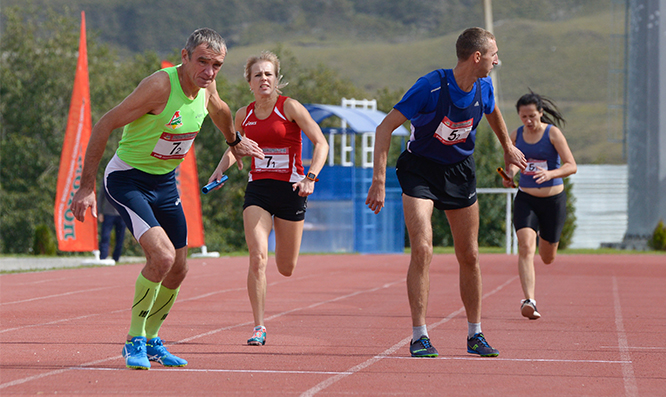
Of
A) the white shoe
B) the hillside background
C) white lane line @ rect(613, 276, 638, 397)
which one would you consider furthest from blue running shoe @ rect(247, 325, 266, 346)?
the hillside background

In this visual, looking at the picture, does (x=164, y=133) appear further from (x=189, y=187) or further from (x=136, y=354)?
(x=189, y=187)

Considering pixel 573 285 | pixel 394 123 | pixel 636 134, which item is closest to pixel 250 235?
pixel 394 123

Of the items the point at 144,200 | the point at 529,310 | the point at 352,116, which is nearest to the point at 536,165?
the point at 529,310

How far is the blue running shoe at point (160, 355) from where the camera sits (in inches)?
237

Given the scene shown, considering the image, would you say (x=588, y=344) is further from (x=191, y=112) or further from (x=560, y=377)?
(x=191, y=112)

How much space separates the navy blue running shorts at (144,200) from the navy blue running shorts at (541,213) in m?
4.57

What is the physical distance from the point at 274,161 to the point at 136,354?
2.26m

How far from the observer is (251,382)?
545 cm

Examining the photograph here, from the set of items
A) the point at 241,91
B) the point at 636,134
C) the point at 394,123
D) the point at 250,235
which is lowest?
the point at 250,235

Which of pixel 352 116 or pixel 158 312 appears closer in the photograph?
pixel 158 312

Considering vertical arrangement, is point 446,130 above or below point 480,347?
above

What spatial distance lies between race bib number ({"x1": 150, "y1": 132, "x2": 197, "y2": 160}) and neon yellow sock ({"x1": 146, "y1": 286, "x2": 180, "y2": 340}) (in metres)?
0.90

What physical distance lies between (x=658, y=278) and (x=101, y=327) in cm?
Result: 1070

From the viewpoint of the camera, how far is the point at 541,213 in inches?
387
